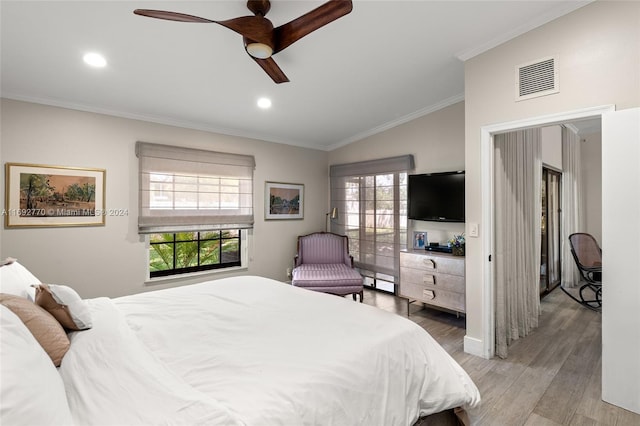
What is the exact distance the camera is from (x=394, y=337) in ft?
5.35

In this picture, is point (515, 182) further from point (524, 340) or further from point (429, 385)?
point (429, 385)

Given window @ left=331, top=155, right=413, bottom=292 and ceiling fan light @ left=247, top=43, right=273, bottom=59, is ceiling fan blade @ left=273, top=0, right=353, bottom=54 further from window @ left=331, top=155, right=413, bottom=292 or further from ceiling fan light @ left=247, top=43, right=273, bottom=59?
window @ left=331, top=155, right=413, bottom=292

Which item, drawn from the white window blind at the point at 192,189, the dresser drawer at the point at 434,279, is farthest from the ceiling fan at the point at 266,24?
the dresser drawer at the point at 434,279

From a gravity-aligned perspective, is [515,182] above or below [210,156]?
below

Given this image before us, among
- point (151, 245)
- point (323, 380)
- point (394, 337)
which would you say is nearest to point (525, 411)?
point (394, 337)

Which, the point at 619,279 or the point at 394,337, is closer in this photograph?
the point at 394,337

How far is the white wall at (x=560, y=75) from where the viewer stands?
2053 mm

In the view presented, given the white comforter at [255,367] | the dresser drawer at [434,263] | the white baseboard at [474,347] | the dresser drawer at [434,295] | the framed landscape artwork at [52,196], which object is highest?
the framed landscape artwork at [52,196]

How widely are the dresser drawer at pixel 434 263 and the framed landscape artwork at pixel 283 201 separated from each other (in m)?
1.93

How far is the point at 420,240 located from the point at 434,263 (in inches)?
26.8

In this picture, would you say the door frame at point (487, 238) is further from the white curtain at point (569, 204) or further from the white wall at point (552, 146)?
the white curtain at point (569, 204)

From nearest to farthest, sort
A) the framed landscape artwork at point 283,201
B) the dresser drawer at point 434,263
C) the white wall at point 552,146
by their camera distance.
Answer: the dresser drawer at point 434,263, the white wall at point 552,146, the framed landscape artwork at point 283,201

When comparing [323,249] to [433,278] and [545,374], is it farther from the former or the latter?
[545,374]

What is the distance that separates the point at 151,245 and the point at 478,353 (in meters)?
3.81
